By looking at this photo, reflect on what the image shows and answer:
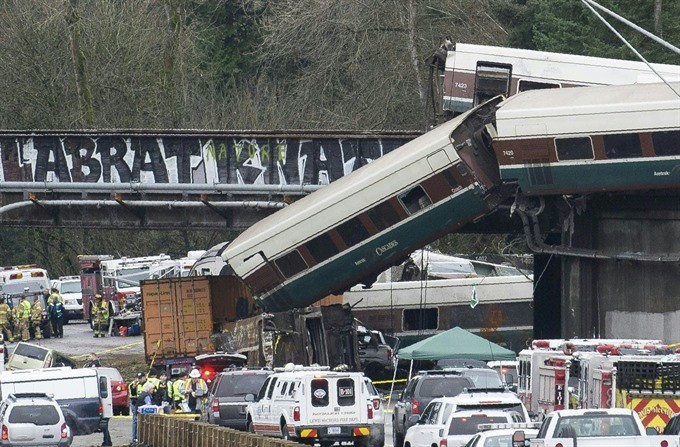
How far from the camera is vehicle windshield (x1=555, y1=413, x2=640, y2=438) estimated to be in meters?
19.2

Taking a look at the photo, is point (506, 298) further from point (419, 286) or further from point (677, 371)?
point (677, 371)

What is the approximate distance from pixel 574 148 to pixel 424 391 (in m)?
7.34

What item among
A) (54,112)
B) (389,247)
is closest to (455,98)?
(389,247)

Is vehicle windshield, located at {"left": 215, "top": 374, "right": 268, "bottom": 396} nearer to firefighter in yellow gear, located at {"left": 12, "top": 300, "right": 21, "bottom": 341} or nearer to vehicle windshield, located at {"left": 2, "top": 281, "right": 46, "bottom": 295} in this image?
firefighter in yellow gear, located at {"left": 12, "top": 300, "right": 21, "bottom": 341}

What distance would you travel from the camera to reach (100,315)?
5822 centimetres

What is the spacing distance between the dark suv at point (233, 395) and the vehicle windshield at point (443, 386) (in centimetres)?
350

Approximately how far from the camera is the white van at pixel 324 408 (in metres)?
27.0

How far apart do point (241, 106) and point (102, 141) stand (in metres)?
27.9

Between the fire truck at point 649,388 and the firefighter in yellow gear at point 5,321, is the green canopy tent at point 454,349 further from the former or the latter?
the firefighter in yellow gear at point 5,321

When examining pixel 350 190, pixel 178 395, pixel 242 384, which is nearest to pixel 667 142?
pixel 350 190

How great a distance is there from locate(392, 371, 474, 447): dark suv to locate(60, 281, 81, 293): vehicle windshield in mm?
36721

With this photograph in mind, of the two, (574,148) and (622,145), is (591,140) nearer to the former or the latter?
(574,148)

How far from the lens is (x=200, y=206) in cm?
4278

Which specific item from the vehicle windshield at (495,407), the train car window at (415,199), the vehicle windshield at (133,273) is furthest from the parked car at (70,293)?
the vehicle windshield at (495,407)
